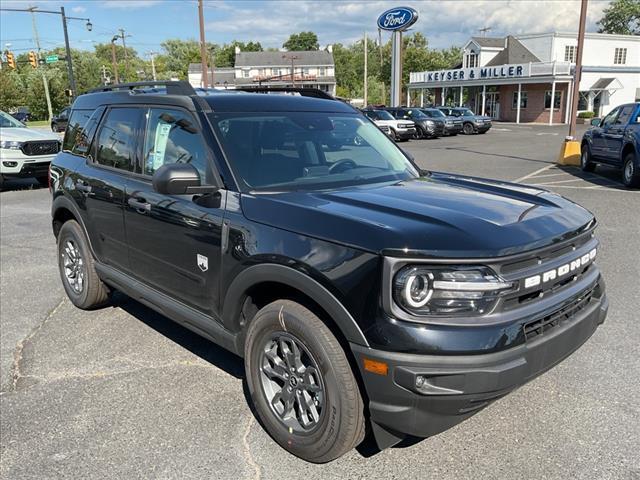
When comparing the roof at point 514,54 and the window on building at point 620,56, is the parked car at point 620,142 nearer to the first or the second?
the roof at point 514,54

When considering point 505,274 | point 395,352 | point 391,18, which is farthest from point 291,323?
point 391,18

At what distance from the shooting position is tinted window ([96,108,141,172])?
4.08m

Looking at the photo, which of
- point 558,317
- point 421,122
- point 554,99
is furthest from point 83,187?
point 554,99

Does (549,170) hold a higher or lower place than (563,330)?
lower

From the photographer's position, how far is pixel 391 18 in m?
33.2

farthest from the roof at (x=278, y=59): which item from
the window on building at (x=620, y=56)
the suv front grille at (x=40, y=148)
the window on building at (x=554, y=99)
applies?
the suv front grille at (x=40, y=148)

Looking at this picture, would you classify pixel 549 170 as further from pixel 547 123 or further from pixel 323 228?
pixel 547 123

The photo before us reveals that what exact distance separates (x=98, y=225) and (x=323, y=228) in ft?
8.60

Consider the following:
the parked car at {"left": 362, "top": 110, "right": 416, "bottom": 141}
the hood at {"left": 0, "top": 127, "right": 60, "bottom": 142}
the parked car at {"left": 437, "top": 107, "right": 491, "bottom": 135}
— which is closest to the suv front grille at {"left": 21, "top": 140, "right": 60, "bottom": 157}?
the hood at {"left": 0, "top": 127, "right": 60, "bottom": 142}

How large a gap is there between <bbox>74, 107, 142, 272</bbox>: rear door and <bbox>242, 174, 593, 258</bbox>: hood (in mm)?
1529

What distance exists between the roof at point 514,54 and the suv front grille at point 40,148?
4588cm

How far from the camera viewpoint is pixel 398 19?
107ft

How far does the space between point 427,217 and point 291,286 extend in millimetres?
744

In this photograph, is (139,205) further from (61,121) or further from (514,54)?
(514,54)
